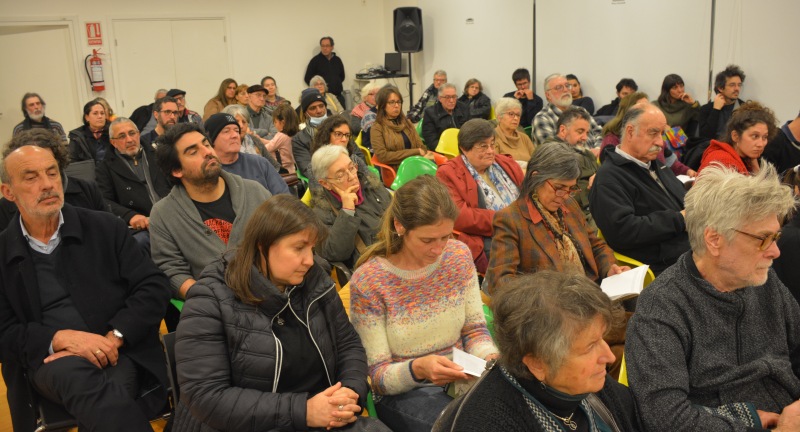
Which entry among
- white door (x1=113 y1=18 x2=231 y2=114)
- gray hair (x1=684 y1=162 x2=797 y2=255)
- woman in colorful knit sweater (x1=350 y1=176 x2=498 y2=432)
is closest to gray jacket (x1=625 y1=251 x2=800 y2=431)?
gray hair (x1=684 y1=162 x2=797 y2=255)

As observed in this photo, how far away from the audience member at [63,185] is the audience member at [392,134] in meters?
2.98

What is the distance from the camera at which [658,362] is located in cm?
186

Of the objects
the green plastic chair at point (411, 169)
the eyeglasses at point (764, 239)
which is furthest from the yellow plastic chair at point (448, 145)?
the eyeglasses at point (764, 239)

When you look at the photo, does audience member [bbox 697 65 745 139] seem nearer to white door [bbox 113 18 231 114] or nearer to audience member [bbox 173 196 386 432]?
audience member [bbox 173 196 386 432]

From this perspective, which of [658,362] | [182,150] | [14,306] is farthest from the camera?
[182,150]

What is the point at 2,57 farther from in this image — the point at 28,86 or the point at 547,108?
the point at 547,108

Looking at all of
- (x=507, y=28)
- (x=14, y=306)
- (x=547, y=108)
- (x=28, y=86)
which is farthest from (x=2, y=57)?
(x=14, y=306)

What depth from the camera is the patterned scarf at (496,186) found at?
3.93 meters

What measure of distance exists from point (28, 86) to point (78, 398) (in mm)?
9448

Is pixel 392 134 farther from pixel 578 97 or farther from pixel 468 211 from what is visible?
pixel 578 97

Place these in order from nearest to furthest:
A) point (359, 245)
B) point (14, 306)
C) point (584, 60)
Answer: point (14, 306), point (359, 245), point (584, 60)

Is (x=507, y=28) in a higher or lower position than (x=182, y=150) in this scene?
higher

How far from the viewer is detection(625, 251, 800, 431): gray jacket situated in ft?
6.06

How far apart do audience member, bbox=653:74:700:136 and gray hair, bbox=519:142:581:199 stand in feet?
14.6
